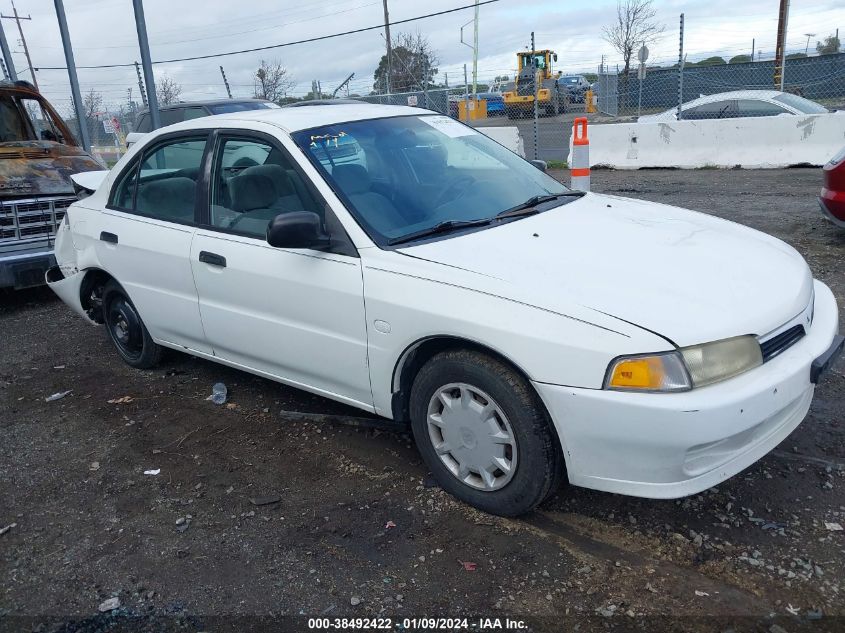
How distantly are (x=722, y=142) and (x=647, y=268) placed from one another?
1093cm

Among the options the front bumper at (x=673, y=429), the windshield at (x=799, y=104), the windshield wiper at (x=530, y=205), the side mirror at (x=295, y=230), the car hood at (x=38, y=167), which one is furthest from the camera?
the windshield at (x=799, y=104)

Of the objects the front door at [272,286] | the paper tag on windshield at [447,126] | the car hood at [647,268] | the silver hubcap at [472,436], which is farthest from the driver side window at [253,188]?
the silver hubcap at [472,436]

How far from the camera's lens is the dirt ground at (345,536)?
8.70 ft

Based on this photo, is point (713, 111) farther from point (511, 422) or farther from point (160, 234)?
point (511, 422)

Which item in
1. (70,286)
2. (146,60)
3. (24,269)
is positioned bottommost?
(24,269)

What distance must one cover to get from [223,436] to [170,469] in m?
0.40

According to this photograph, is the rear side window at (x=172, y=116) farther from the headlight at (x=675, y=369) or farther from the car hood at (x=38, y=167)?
the headlight at (x=675, y=369)

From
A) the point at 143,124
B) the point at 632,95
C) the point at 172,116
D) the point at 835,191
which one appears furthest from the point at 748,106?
the point at 632,95

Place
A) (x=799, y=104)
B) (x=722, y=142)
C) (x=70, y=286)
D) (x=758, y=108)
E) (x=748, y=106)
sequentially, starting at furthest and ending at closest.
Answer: (x=748, y=106) → (x=758, y=108) → (x=799, y=104) → (x=722, y=142) → (x=70, y=286)

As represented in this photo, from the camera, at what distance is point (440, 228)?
3436mm

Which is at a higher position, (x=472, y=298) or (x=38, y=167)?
(x=38, y=167)

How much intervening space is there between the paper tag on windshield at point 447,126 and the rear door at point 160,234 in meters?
1.34

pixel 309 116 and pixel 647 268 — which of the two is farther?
pixel 309 116

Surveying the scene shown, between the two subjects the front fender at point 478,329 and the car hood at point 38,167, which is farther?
the car hood at point 38,167
